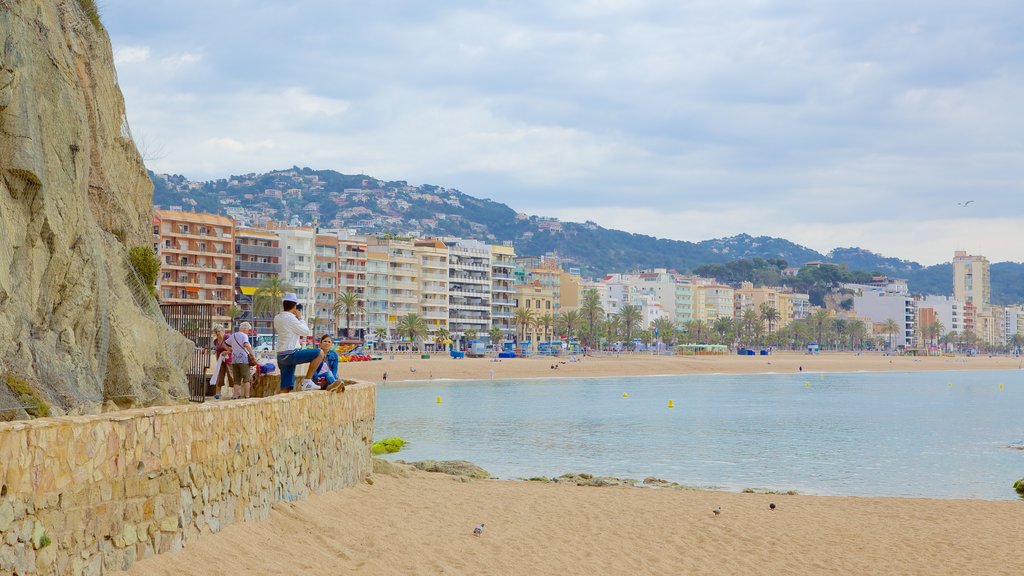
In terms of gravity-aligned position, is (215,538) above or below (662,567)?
above

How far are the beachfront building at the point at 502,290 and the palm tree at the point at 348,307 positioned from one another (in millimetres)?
26253

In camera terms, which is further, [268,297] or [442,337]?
[442,337]

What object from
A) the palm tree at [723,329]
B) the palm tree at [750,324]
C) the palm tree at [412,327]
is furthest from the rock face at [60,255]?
the palm tree at [723,329]

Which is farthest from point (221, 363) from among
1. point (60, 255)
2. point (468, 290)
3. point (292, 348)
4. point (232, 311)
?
point (468, 290)

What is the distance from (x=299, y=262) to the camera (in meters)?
114

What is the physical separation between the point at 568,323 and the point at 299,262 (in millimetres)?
45385

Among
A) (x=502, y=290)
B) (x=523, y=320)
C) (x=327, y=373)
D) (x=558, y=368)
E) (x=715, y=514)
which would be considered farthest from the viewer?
(x=502, y=290)

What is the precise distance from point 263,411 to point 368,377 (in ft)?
219

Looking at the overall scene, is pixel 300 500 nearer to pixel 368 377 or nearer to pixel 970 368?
pixel 368 377

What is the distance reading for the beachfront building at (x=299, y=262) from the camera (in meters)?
113

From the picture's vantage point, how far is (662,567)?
12.1 m

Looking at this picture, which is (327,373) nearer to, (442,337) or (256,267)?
(256,267)

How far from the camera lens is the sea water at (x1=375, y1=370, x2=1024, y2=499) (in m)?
26.1

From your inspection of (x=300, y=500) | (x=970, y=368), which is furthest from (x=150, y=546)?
(x=970, y=368)
